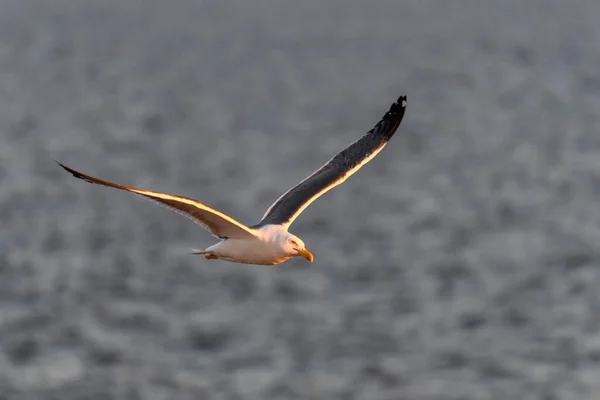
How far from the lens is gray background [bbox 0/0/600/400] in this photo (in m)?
35.6

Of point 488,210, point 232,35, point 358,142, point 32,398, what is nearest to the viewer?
point 358,142

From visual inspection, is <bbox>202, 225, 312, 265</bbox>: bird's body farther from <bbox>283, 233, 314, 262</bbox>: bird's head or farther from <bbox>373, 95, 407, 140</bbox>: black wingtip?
<bbox>373, 95, 407, 140</bbox>: black wingtip

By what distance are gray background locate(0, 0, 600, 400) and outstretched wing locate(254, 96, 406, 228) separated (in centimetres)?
1529

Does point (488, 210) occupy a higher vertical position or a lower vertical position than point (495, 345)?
higher

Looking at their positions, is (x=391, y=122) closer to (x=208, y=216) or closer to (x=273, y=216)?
(x=273, y=216)

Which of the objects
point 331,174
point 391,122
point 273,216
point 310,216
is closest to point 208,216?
point 273,216

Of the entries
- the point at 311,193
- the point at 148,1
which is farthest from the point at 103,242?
the point at 148,1

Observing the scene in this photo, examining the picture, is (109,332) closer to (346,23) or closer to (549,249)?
(549,249)

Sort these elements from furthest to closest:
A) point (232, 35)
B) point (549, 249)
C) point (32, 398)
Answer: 1. point (232, 35)
2. point (549, 249)
3. point (32, 398)

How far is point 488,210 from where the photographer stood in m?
46.5

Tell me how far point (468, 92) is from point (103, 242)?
25.2 metres

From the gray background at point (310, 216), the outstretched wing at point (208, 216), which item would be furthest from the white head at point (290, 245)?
the gray background at point (310, 216)

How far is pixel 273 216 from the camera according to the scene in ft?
56.0

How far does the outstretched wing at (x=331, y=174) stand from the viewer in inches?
674
